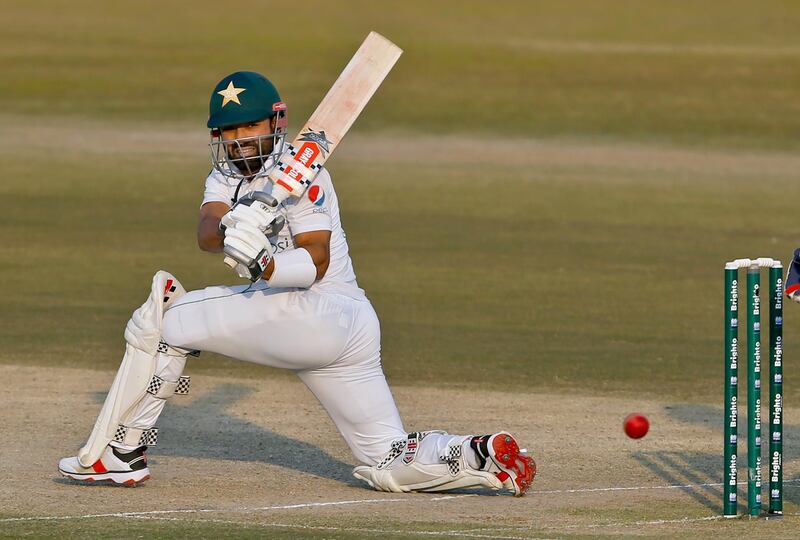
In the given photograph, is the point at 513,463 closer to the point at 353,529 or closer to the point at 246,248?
the point at 353,529

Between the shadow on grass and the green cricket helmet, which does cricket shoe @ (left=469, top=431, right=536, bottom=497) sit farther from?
the green cricket helmet

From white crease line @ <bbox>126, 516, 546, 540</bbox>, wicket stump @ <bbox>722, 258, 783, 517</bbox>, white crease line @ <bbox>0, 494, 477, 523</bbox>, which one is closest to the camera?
white crease line @ <bbox>126, 516, 546, 540</bbox>

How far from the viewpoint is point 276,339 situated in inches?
223

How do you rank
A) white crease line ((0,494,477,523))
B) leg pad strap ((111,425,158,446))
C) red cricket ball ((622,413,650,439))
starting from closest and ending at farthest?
white crease line ((0,494,477,523)) < leg pad strap ((111,425,158,446)) < red cricket ball ((622,413,650,439))

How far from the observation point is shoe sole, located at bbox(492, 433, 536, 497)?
224 inches

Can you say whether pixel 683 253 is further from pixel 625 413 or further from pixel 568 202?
pixel 625 413

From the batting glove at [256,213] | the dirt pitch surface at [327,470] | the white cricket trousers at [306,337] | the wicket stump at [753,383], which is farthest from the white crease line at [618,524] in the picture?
the batting glove at [256,213]

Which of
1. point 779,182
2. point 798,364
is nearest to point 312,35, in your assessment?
point 779,182

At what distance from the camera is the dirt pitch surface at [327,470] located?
528 cm

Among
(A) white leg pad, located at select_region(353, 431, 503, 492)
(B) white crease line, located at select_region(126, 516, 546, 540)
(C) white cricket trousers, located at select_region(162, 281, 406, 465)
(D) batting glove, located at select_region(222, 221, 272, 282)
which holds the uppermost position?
(D) batting glove, located at select_region(222, 221, 272, 282)

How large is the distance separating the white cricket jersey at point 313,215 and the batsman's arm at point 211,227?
4 cm

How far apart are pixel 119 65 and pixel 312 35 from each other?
5559 mm

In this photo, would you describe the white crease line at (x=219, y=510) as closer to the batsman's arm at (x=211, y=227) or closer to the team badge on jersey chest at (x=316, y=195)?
the batsman's arm at (x=211, y=227)

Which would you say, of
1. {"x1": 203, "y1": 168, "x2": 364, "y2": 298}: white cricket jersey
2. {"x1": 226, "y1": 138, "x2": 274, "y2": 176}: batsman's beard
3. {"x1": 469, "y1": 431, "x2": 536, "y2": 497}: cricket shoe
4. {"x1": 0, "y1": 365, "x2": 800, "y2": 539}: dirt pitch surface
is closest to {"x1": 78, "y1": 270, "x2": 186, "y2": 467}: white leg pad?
{"x1": 0, "y1": 365, "x2": 800, "y2": 539}: dirt pitch surface
